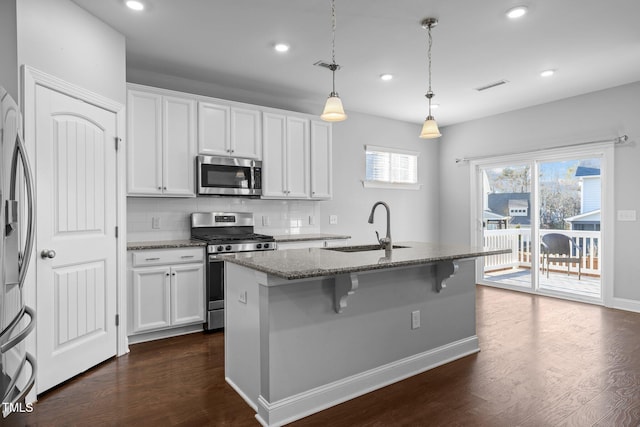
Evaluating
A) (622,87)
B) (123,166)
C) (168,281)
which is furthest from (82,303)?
(622,87)

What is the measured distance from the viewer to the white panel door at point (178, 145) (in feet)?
12.2

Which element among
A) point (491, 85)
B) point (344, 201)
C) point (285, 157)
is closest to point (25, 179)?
point (285, 157)

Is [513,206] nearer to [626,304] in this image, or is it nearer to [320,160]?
[626,304]

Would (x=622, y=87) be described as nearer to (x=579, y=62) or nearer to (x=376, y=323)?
(x=579, y=62)

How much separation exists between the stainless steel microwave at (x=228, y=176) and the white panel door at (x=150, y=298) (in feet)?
3.06

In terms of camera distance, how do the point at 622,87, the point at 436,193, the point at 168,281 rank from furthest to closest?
the point at 436,193, the point at 622,87, the point at 168,281

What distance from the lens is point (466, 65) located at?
3.85 meters

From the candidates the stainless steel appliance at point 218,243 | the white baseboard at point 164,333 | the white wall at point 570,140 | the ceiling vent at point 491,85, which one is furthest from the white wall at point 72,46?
Answer: the white wall at point 570,140

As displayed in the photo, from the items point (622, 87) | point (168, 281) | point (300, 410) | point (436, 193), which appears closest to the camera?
point (300, 410)

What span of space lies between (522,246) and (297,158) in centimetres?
365

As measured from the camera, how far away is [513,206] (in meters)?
5.72

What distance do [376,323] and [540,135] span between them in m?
4.21

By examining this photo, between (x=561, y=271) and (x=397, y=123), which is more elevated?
(x=397, y=123)

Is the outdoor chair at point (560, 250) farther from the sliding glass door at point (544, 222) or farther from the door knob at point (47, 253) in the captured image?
the door knob at point (47, 253)
